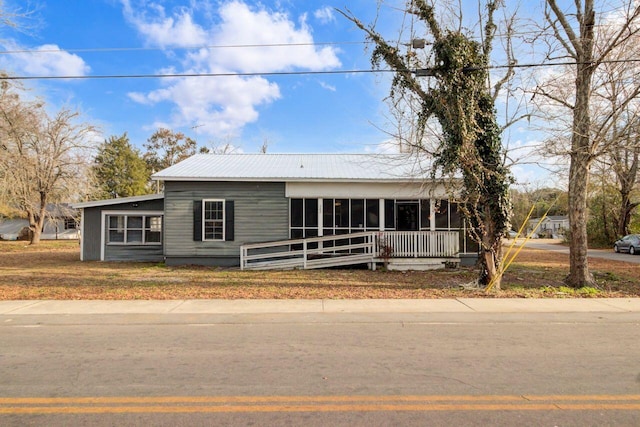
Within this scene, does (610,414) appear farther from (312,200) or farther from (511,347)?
(312,200)

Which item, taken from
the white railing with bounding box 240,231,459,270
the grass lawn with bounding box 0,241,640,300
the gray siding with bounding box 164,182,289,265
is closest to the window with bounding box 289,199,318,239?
the gray siding with bounding box 164,182,289,265

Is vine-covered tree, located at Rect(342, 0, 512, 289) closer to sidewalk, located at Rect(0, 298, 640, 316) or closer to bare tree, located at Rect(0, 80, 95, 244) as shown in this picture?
sidewalk, located at Rect(0, 298, 640, 316)

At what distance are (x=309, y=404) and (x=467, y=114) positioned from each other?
9.24 metres

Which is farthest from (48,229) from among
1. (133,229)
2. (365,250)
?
(365,250)

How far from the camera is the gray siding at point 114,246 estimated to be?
64.2 ft

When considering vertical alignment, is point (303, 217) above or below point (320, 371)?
above

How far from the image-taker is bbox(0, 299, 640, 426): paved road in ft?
12.7

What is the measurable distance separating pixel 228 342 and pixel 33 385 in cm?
249

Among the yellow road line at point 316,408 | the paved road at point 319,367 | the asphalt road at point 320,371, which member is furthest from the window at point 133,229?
the yellow road line at point 316,408

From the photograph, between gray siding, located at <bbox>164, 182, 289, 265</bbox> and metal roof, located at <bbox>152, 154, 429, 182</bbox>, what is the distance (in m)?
0.48

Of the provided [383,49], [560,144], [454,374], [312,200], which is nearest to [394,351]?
[454,374]

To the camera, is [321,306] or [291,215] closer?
[321,306]

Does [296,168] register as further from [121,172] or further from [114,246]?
[121,172]

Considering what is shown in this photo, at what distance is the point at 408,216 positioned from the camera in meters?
18.0
